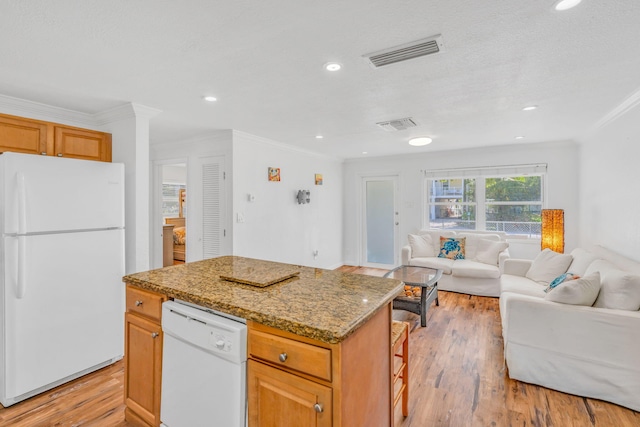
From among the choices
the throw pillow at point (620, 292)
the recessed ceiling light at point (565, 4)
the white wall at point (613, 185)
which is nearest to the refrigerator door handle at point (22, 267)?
the recessed ceiling light at point (565, 4)

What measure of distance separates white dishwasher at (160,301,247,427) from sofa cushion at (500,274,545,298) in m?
2.96

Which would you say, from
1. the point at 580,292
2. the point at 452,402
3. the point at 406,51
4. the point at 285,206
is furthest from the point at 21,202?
the point at 580,292

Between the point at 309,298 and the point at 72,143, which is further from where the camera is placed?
the point at 72,143

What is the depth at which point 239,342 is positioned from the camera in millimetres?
1289

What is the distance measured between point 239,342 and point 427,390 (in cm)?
170

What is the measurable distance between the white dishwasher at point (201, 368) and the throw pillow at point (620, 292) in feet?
8.46

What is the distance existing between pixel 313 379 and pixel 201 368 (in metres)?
0.61

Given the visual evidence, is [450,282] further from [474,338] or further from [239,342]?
[239,342]

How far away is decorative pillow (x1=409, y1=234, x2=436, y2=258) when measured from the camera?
5.08m

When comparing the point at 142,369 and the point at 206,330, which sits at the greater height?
the point at 206,330

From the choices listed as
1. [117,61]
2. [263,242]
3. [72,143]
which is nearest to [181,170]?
[263,242]

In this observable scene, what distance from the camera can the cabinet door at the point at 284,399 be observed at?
1121 mm

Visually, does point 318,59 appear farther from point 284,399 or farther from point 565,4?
point 284,399

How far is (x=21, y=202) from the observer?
7.00 feet
